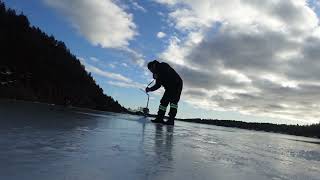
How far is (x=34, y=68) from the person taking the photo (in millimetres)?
96188

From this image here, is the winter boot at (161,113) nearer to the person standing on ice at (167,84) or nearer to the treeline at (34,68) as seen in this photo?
the person standing on ice at (167,84)

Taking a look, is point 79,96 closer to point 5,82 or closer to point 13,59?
point 13,59

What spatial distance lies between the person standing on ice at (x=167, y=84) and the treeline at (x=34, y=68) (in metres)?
60.7

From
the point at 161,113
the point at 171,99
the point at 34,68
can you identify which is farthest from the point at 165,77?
the point at 34,68

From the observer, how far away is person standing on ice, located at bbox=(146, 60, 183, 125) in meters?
14.8

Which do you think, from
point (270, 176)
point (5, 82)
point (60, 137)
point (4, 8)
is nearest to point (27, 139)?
point (60, 137)

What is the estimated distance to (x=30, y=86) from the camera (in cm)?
9325

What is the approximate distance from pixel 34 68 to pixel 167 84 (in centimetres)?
8561

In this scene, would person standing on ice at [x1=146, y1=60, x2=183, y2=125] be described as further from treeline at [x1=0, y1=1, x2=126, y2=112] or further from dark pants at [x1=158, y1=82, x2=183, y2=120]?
treeline at [x1=0, y1=1, x2=126, y2=112]

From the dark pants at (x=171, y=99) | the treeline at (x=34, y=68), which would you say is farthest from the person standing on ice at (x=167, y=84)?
the treeline at (x=34, y=68)

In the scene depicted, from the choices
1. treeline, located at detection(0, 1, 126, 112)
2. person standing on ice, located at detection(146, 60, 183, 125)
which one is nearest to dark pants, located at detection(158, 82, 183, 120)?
person standing on ice, located at detection(146, 60, 183, 125)

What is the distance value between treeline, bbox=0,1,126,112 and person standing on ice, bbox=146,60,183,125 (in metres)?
60.7

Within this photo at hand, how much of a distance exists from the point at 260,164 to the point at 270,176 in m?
1.08

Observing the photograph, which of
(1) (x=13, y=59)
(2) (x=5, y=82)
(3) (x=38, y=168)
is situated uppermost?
(1) (x=13, y=59)
